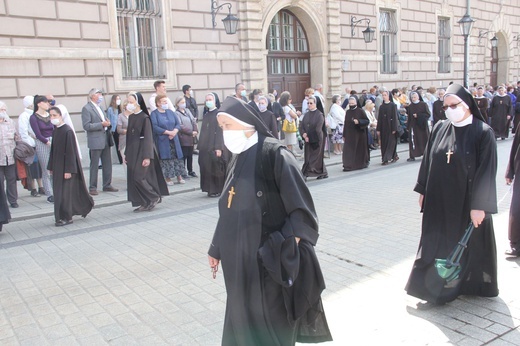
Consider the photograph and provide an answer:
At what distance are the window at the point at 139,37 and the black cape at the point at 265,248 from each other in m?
11.7

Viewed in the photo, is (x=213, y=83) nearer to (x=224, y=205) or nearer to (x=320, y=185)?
(x=320, y=185)

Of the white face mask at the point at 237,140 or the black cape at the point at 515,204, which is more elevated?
the white face mask at the point at 237,140

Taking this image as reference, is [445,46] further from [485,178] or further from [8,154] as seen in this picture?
[485,178]

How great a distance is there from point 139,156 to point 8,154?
7.56 ft

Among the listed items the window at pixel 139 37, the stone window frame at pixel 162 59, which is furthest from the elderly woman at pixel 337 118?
the window at pixel 139 37

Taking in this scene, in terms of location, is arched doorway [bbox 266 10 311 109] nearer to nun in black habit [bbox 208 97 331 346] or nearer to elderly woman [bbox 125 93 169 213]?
elderly woman [bbox 125 93 169 213]

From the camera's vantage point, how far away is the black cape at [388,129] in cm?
1305

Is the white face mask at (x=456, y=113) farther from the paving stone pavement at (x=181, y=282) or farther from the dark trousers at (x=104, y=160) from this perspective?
the dark trousers at (x=104, y=160)

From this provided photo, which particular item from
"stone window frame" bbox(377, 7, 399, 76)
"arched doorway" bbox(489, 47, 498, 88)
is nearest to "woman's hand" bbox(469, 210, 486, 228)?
A: "stone window frame" bbox(377, 7, 399, 76)

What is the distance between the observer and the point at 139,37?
→ 1403 centimetres

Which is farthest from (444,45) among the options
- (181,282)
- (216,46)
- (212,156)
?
(181,282)

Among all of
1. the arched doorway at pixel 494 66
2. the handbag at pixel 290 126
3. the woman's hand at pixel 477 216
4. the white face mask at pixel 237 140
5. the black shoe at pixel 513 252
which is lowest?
the black shoe at pixel 513 252

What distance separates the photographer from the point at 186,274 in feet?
17.4

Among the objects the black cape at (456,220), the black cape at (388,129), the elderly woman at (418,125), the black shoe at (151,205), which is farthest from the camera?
the elderly woman at (418,125)
